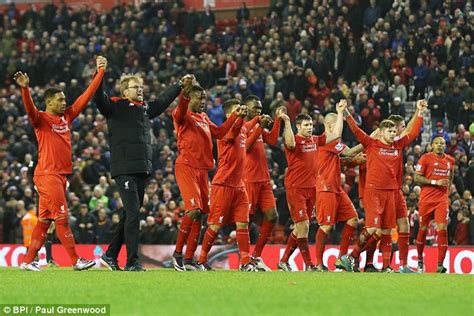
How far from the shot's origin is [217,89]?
3412cm

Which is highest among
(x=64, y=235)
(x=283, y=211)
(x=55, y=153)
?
(x=55, y=153)

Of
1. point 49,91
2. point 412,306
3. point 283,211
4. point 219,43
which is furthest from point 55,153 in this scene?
point 219,43

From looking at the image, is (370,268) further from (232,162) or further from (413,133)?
(232,162)

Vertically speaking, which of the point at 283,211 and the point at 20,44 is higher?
the point at 20,44

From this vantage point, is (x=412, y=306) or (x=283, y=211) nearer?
(x=412, y=306)

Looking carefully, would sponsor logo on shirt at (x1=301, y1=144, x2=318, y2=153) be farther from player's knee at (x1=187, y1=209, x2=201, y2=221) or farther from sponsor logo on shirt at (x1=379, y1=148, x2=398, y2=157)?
player's knee at (x1=187, y1=209, x2=201, y2=221)

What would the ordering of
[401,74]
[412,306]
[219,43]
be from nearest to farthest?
[412,306] → [401,74] → [219,43]

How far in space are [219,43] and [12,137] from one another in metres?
7.92

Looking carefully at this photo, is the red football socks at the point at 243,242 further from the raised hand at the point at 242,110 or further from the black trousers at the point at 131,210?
the black trousers at the point at 131,210

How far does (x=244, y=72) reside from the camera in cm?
3478

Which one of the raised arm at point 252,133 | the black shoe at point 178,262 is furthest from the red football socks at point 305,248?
the black shoe at point 178,262

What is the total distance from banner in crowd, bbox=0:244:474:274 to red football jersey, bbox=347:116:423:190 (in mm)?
5478

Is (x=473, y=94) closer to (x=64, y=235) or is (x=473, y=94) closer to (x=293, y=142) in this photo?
(x=293, y=142)

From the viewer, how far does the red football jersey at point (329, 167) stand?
59.2ft
